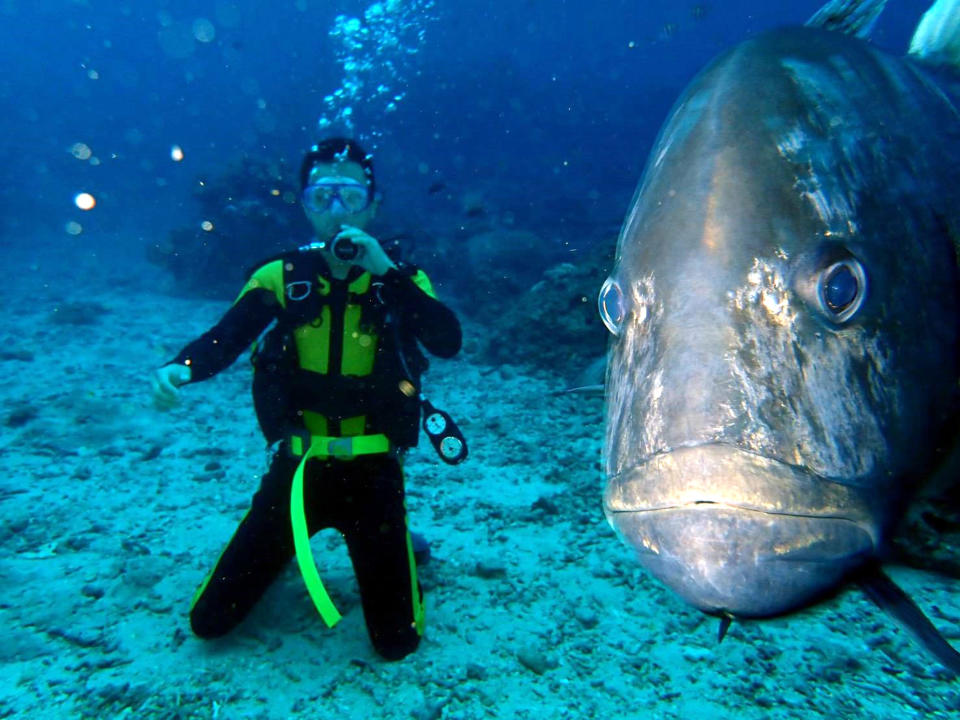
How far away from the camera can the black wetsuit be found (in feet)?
10.5

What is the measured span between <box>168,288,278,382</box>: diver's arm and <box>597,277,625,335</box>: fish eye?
8.74ft

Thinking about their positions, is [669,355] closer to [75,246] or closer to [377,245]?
[377,245]

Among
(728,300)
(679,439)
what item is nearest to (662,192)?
(728,300)

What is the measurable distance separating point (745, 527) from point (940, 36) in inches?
76.3

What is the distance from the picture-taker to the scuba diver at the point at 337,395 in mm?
3406

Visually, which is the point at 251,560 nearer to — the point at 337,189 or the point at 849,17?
the point at 337,189

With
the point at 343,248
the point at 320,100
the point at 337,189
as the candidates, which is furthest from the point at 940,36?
the point at 320,100

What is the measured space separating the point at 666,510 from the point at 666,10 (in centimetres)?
7781

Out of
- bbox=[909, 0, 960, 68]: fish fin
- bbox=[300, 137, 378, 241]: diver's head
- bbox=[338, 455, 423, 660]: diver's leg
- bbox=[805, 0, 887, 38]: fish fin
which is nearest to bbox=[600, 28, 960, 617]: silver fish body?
bbox=[805, 0, 887, 38]: fish fin

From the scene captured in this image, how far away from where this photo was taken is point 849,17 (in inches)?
66.4

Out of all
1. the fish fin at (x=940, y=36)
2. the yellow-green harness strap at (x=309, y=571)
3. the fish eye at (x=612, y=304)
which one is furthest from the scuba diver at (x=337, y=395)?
the fish fin at (x=940, y=36)

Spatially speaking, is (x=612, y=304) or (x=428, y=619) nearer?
(x=612, y=304)

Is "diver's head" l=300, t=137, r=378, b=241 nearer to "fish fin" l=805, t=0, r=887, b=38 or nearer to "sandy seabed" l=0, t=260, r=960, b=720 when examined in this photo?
Answer: "sandy seabed" l=0, t=260, r=960, b=720

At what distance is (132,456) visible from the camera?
5367 millimetres
